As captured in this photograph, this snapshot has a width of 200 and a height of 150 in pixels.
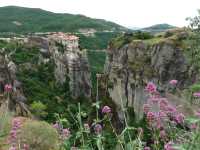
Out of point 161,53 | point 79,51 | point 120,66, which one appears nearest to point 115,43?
point 120,66

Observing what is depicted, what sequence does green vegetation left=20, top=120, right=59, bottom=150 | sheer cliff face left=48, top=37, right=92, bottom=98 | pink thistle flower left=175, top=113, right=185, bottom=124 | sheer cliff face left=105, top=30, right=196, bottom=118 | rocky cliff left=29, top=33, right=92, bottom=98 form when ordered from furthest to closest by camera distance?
1. rocky cliff left=29, top=33, right=92, bottom=98
2. sheer cliff face left=48, top=37, right=92, bottom=98
3. sheer cliff face left=105, top=30, right=196, bottom=118
4. green vegetation left=20, top=120, right=59, bottom=150
5. pink thistle flower left=175, top=113, right=185, bottom=124

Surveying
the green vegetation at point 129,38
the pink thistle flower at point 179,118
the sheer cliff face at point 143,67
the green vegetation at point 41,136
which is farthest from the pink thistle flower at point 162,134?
the green vegetation at point 129,38

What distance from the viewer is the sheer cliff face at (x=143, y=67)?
52000mm

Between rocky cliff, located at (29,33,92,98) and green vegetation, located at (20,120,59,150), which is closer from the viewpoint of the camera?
green vegetation, located at (20,120,59,150)

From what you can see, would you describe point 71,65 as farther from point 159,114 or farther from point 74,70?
point 159,114

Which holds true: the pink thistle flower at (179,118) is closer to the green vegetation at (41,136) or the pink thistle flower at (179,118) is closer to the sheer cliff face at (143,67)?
the green vegetation at (41,136)

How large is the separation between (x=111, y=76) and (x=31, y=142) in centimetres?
5080

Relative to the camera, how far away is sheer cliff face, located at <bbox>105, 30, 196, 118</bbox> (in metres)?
52.0

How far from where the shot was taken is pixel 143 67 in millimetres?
55625

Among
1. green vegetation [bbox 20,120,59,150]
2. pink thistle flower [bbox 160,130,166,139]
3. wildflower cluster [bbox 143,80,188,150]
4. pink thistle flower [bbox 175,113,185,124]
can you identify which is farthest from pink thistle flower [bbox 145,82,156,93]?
green vegetation [bbox 20,120,59,150]

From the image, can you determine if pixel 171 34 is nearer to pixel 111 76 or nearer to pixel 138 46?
pixel 138 46

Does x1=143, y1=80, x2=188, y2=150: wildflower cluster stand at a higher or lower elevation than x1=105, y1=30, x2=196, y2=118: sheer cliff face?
higher

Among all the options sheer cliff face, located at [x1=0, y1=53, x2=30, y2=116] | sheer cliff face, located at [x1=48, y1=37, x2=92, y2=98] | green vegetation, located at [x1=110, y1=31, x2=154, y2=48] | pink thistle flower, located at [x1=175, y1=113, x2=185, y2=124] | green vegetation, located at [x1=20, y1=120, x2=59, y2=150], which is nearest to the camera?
pink thistle flower, located at [x1=175, y1=113, x2=185, y2=124]

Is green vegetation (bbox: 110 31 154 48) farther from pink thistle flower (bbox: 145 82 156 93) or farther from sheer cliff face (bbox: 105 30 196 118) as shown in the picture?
pink thistle flower (bbox: 145 82 156 93)
